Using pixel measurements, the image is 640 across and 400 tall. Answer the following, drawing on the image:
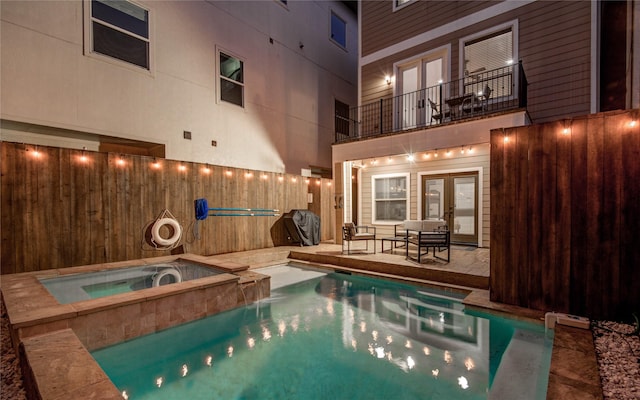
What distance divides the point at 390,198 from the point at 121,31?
7.75 m

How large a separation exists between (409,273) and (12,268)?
6.57 meters

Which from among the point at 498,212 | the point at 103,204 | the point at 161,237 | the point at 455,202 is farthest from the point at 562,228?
the point at 103,204

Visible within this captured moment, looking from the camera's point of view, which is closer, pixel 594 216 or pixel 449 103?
pixel 594 216

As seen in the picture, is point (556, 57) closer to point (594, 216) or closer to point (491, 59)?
point (491, 59)

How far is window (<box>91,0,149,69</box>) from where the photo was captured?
577 centimetres

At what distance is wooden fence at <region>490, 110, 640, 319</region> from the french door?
164 inches

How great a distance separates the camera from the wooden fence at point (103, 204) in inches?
187

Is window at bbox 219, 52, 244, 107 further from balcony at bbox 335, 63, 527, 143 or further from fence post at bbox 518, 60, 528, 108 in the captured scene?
fence post at bbox 518, 60, 528, 108

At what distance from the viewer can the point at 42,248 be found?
4.95m

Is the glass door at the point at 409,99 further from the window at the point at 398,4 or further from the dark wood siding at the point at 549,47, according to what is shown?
the window at the point at 398,4

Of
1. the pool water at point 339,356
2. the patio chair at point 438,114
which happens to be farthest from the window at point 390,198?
the pool water at point 339,356

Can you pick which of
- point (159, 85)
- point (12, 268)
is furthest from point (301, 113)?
point (12, 268)

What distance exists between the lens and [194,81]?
7.33 metres

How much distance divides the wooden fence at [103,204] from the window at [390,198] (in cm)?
367
